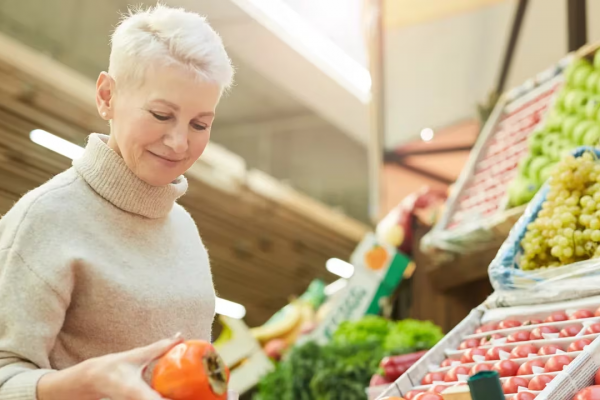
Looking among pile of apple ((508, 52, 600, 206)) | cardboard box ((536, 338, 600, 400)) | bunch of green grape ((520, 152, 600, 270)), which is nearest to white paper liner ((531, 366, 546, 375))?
cardboard box ((536, 338, 600, 400))

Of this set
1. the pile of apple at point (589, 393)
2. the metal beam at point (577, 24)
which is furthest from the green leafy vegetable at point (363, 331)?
the pile of apple at point (589, 393)

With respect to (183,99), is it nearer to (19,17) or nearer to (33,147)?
(33,147)

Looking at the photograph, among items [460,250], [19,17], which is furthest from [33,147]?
[460,250]

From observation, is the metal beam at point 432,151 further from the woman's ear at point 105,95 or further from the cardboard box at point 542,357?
the woman's ear at point 105,95

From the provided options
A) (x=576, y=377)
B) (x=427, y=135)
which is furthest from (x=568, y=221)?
(x=427, y=135)

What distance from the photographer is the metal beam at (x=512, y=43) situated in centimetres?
437

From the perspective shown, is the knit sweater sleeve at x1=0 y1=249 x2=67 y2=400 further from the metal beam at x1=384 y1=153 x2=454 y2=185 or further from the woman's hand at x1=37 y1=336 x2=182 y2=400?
the metal beam at x1=384 y1=153 x2=454 y2=185

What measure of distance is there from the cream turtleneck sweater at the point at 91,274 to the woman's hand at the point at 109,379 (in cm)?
4

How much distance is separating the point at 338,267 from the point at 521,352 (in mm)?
6645

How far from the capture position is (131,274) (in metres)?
1.33

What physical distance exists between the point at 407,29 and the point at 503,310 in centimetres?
387

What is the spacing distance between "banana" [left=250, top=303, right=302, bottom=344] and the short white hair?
3910mm

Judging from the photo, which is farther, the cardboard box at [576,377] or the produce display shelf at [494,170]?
the produce display shelf at [494,170]

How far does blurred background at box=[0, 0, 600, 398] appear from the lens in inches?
149
